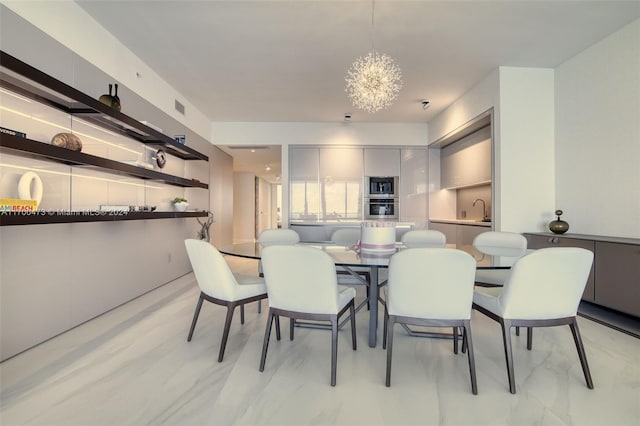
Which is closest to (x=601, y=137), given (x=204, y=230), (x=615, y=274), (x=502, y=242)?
(x=615, y=274)

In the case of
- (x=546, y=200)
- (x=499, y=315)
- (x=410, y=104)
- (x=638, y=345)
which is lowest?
(x=638, y=345)

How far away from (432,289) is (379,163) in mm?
4783

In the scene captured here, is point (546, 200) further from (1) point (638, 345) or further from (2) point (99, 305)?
(2) point (99, 305)

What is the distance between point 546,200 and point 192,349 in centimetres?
414

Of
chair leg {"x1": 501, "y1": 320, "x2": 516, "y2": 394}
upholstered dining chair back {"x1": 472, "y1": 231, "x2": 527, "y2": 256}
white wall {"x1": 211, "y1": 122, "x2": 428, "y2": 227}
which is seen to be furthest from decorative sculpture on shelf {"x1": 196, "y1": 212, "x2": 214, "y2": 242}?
chair leg {"x1": 501, "y1": 320, "x2": 516, "y2": 394}

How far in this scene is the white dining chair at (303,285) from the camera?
175cm

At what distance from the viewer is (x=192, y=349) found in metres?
2.23

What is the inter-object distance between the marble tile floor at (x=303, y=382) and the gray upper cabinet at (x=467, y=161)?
2.73m

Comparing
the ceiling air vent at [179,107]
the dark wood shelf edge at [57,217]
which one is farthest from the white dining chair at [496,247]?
the ceiling air vent at [179,107]

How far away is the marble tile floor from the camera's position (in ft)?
4.93

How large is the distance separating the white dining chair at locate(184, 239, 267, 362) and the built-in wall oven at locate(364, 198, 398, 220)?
13.9 ft

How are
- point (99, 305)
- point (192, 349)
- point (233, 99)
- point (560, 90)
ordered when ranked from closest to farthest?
point (192, 349) < point (99, 305) < point (560, 90) < point (233, 99)

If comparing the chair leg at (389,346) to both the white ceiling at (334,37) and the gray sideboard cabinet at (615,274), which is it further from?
the white ceiling at (334,37)

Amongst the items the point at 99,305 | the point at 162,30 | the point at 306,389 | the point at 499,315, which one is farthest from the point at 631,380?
the point at 162,30
